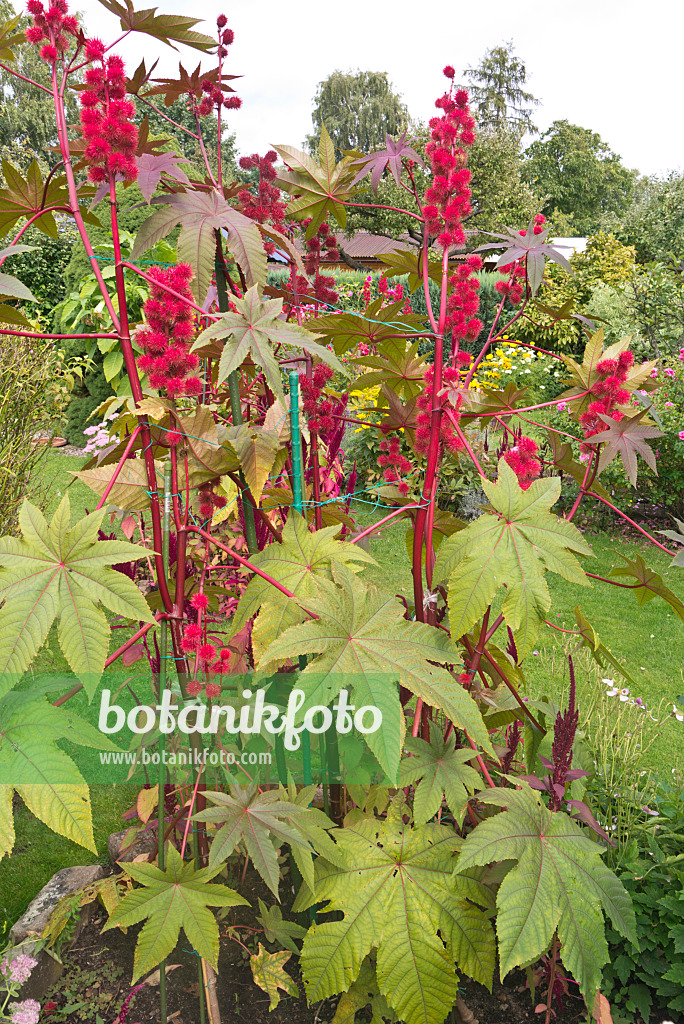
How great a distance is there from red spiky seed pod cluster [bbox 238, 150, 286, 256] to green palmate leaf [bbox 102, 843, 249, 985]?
1.32 m

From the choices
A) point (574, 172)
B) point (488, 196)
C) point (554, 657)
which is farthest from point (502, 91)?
point (554, 657)

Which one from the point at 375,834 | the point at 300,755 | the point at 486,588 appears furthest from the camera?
the point at 300,755

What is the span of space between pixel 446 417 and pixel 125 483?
27.2 inches

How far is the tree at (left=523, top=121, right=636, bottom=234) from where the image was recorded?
119 feet

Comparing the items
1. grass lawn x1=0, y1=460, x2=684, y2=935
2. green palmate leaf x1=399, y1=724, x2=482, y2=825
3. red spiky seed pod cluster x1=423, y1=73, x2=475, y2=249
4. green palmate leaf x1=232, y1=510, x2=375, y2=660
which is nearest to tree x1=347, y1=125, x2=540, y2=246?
grass lawn x1=0, y1=460, x2=684, y2=935

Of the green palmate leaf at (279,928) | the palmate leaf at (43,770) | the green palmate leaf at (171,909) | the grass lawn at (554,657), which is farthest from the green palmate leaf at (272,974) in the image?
the grass lawn at (554,657)

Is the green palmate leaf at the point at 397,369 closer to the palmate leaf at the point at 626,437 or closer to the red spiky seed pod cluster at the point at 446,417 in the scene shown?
the red spiky seed pod cluster at the point at 446,417

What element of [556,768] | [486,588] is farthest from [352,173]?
[556,768]

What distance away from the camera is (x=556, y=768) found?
1274 mm

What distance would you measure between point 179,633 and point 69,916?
907mm

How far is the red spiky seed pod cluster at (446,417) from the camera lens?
1344 mm

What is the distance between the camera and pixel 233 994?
1.57m

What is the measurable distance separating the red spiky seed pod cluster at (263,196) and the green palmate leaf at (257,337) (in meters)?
0.45

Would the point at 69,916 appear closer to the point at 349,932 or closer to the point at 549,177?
the point at 349,932
